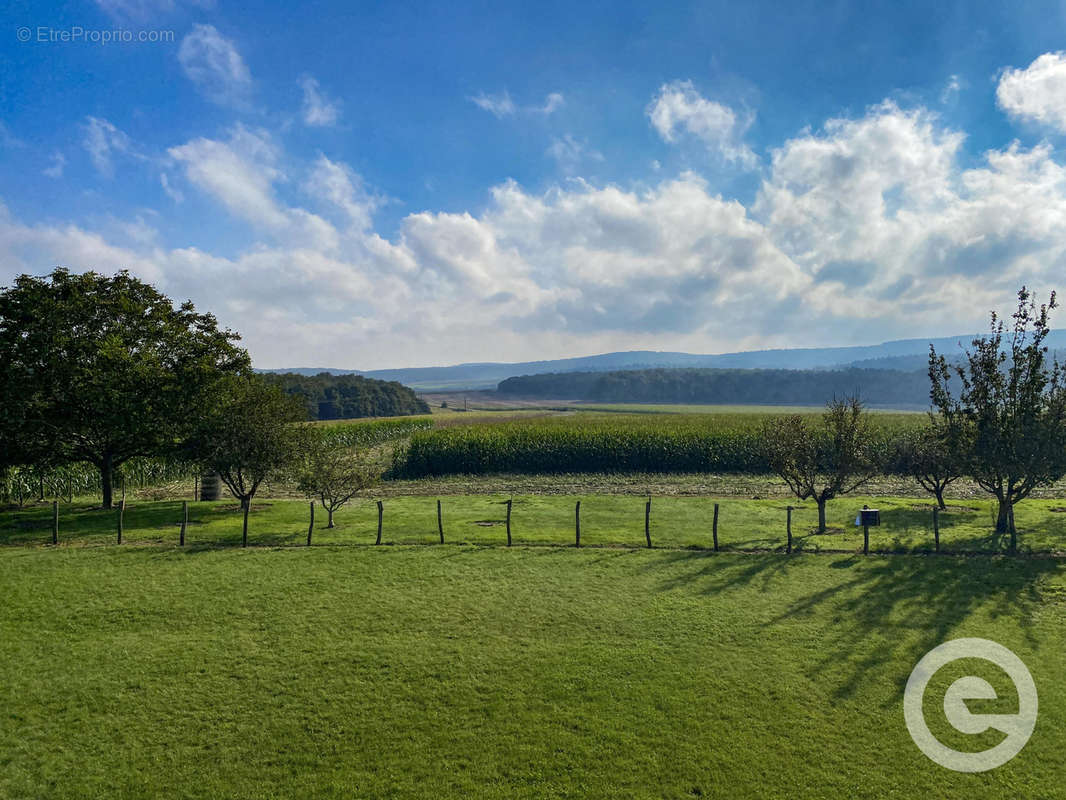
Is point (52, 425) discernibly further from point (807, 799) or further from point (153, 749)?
point (807, 799)

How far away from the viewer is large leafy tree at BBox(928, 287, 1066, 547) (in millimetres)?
19469

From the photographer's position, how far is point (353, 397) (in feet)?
381

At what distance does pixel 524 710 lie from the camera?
973cm

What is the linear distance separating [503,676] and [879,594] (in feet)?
33.3

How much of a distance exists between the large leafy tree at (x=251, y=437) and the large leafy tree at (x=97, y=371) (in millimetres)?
1060

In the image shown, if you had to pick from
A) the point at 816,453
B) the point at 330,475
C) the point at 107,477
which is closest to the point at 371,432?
the point at 107,477

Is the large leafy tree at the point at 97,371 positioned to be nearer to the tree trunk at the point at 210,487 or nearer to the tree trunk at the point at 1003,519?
the tree trunk at the point at 210,487

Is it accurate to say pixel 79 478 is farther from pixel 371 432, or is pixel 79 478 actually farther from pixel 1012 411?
→ pixel 1012 411

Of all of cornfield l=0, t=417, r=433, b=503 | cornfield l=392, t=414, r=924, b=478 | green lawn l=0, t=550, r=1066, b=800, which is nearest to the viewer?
green lawn l=0, t=550, r=1066, b=800

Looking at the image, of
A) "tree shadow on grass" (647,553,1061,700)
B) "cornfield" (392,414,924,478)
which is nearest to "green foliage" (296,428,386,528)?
"tree shadow on grass" (647,553,1061,700)

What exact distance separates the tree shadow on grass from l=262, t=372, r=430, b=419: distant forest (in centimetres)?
9311

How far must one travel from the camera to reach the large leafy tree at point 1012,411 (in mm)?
19469

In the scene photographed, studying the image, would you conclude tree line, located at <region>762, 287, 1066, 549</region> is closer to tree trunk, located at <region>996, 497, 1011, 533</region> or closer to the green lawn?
tree trunk, located at <region>996, 497, 1011, 533</region>

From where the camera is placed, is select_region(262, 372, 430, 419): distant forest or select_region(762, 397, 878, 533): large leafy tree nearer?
select_region(762, 397, 878, 533): large leafy tree
